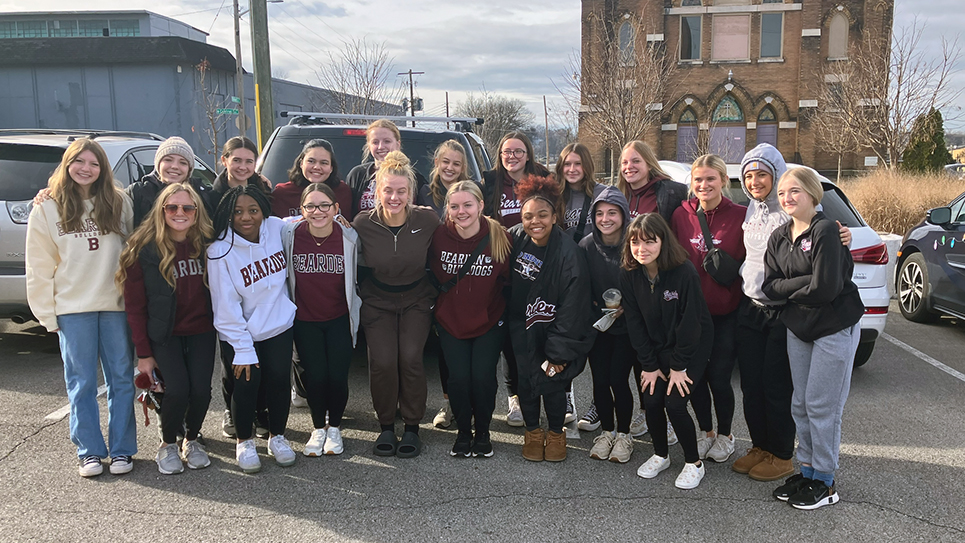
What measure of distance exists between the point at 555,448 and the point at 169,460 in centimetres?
226

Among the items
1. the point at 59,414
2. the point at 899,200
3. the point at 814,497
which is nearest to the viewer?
the point at 814,497

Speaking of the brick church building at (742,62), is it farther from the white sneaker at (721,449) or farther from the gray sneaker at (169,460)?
the gray sneaker at (169,460)

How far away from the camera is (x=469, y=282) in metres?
4.24

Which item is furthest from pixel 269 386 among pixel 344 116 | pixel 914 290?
pixel 914 290

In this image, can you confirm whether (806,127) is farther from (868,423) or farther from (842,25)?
(868,423)

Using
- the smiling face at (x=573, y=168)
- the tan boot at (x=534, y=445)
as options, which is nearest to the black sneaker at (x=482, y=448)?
the tan boot at (x=534, y=445)

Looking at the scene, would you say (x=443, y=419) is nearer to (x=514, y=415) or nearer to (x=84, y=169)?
(x=514, y=415)

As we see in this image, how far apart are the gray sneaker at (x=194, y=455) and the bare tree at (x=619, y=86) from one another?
1488 cm

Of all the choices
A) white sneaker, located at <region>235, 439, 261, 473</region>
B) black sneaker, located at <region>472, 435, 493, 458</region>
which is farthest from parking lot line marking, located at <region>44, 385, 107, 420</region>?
black sneaker, located at <region>472, 435, 493, 458</region>

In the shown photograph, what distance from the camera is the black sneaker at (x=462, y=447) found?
419 cm

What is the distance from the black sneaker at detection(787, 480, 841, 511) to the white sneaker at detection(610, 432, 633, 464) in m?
0.92

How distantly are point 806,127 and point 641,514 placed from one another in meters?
33.2

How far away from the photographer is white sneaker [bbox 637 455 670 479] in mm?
3881

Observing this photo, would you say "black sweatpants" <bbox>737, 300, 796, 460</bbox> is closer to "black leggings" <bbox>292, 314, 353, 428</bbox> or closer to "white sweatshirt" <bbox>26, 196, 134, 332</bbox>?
"black leggings" <bbox>292, 314, 353, 428</bbox>
